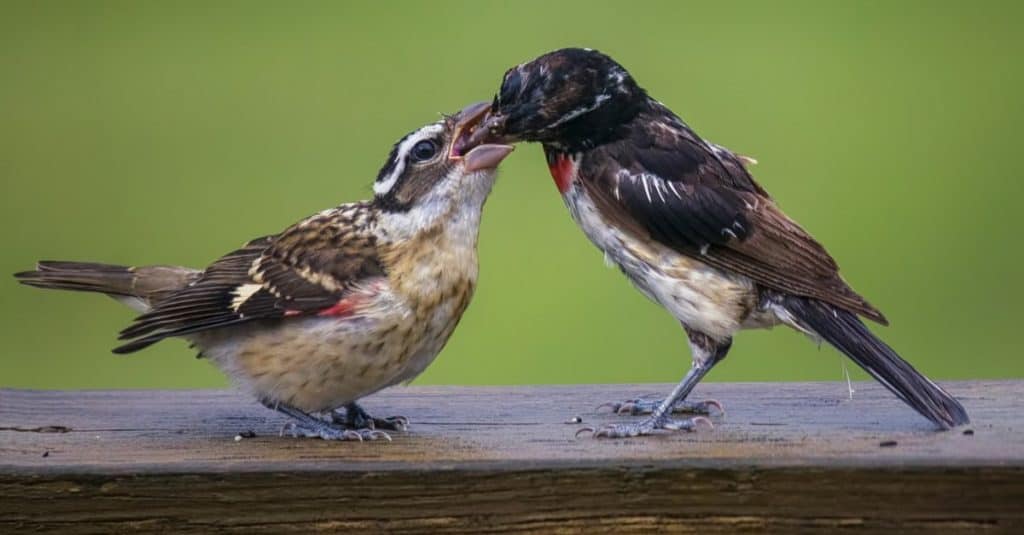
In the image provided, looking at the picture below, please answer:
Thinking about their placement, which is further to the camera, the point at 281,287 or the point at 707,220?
the point at 707,220

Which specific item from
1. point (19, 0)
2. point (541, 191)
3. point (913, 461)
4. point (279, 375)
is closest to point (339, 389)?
point (279, 375)

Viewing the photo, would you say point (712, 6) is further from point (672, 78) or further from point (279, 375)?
point (279, 375)

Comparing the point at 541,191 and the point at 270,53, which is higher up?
the point at 270,53

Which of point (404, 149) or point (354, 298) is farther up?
point (404, 149)

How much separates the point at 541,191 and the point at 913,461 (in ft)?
24.6

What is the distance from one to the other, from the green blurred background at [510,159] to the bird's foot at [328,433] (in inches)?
185

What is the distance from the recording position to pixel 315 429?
524cm

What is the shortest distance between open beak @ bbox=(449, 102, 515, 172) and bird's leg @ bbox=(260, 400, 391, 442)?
800 millimetres

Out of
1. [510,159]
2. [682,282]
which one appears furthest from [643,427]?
[510,159]

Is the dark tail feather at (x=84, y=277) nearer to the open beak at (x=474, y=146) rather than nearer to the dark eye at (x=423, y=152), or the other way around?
the dark eye at (x=423, y=152)

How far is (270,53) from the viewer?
44.7 ft

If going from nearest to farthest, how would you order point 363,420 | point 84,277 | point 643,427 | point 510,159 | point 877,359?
1. point 643,427
2. point 877,359
3. point 363,420
4. point 84,277
5. point 510,159

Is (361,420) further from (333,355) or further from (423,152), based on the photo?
(423,152)

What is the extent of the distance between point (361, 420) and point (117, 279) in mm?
914
